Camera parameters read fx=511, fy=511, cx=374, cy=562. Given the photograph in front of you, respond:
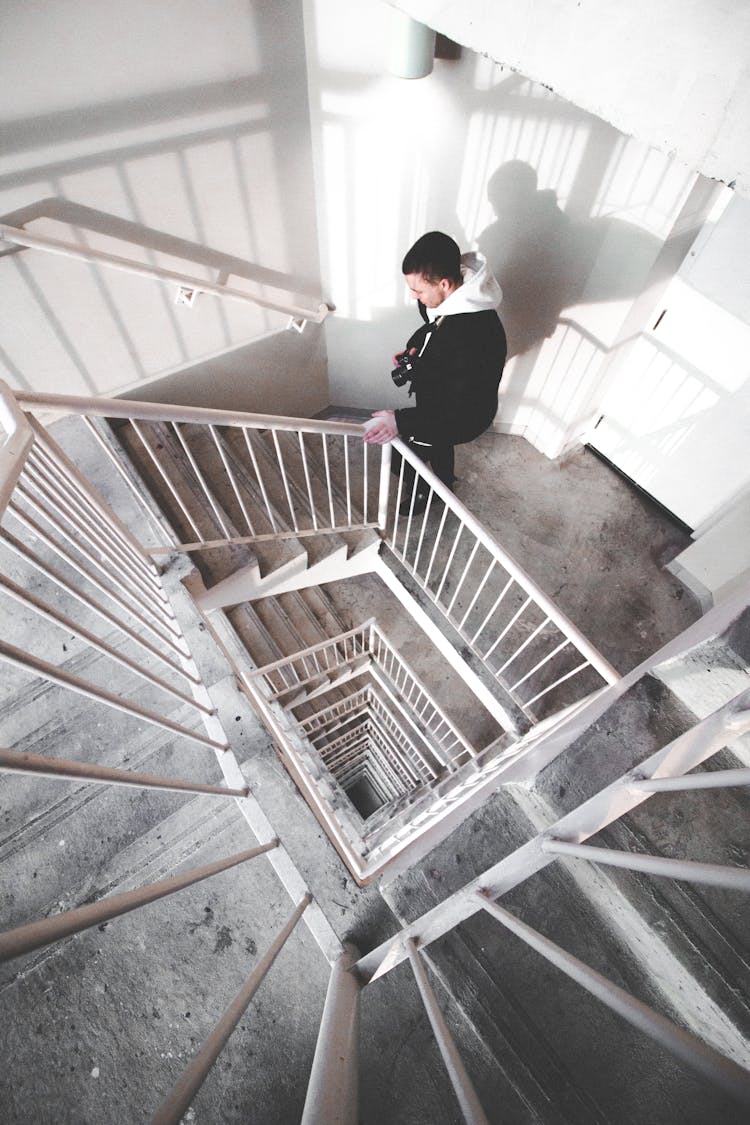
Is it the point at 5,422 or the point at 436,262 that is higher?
the point at 436,262

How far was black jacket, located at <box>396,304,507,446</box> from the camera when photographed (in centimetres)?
273

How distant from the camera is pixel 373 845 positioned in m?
4.08

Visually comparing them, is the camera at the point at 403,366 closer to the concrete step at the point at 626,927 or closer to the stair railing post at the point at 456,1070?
the concrete step at the point at 626,927

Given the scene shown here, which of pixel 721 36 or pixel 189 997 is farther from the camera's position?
pixel 189 997

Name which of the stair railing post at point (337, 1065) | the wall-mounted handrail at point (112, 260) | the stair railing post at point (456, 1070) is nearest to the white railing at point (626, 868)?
the stair railing post at point (456, 1070)

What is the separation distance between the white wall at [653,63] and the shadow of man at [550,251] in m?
1.66

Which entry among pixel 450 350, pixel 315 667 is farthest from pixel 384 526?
pixel 315 667

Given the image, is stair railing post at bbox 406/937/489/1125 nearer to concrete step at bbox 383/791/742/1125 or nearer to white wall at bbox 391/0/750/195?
concrete step at bbox 383/791/742/1125

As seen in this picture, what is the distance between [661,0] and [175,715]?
9.60 feet

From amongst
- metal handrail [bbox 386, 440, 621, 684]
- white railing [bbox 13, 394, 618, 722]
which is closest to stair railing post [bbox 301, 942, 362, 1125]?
metal handrail [bbox 386, 440, 621, 684]

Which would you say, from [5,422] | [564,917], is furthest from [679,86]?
[564,917]

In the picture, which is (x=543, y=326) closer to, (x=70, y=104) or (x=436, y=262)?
(x=436, y=262)

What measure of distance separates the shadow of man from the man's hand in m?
1.68

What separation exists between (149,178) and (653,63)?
2593 millimetres
